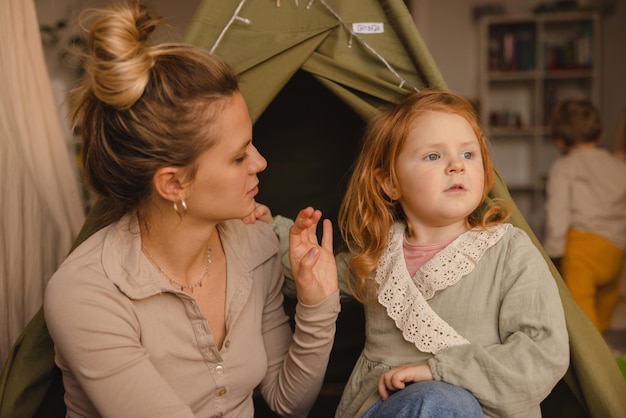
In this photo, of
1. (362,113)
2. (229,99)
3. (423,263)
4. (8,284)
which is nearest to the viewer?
(229,99)

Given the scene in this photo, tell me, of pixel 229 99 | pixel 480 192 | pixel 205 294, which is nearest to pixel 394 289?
pixel 480 192

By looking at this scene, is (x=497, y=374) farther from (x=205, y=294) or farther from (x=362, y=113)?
(x=362, y=113)

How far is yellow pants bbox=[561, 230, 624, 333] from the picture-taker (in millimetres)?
3062

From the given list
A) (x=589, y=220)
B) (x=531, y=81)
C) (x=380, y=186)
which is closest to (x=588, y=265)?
(x=589, y=220)

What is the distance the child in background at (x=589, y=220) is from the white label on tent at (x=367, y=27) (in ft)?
5.80

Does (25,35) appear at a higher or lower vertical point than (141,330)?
higher

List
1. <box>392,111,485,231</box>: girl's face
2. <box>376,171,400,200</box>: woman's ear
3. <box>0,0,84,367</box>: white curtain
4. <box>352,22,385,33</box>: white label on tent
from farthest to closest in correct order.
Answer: <box>0,0,84,367</box>: white curtain, <box>352,22,385,33</box>: white label on tent, <box>376,171,400,200</box>: woman's ear, <box>392,111,485,231</box>: girl's face

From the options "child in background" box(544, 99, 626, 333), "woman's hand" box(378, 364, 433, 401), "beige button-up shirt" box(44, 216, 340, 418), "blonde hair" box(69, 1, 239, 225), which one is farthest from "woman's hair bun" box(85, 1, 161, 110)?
Result: "child in background" box(544, 99, 626, 333)

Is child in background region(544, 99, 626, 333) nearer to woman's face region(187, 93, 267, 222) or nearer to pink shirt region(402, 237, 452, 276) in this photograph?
pink shirt region(402, 237, 452, 276)

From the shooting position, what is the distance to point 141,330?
1.30 m

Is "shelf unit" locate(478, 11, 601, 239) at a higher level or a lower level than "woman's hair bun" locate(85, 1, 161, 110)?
lower

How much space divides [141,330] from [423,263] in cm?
61

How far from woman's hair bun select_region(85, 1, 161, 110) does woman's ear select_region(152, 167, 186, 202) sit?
143mm

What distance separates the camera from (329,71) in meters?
1.70
